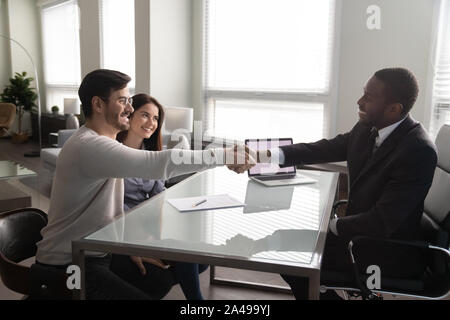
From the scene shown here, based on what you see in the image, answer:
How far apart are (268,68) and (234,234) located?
355cm

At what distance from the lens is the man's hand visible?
2054 mm

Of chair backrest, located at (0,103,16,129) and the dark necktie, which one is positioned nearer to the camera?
the dark necktie

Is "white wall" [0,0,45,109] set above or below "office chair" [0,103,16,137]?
above

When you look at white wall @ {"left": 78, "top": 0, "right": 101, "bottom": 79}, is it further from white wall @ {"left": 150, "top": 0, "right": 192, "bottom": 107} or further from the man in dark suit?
the man in dark suit

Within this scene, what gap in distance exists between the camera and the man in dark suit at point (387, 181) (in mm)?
1724

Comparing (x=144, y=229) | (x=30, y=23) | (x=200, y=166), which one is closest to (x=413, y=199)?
(x=200, y=166)

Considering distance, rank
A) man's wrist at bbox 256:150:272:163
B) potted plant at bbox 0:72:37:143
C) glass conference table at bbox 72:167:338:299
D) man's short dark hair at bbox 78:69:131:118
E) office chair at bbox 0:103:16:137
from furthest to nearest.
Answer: potted plant at bbox 0:72:37:143 < office chair at bbox 0:103:16:137 < man's wrist at bbox 256:150:272:163 < man's short dark hair at bbox 78:69:131:118 < glass conference table at bbox 72:167:338:299

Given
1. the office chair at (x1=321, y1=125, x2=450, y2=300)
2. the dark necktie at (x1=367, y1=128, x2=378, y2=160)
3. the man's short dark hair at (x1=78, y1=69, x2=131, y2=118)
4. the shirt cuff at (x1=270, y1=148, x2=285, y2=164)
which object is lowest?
the office chair at (x1=321, y1=125, x2=450, y2=300)

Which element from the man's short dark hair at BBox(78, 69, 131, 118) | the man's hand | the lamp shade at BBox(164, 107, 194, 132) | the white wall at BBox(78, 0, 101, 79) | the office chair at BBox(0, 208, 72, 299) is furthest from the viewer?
the white wall at BBox(78, 0, 101, 79)

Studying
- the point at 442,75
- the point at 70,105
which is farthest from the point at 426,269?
the point at 70,105

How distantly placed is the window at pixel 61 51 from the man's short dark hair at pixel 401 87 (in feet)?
24.9

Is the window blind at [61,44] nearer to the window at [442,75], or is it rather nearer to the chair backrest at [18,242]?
the window at [442,75]

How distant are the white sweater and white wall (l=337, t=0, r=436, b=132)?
2823 millimetres

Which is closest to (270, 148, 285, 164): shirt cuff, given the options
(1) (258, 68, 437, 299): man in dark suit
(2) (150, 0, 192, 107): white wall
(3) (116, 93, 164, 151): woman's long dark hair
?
(1) (258, 68, 437, 299): man in dark suit
